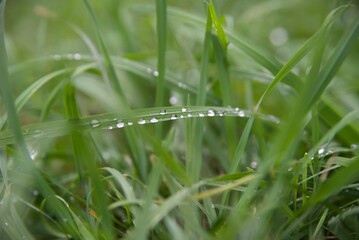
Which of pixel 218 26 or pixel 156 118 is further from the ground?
pixel 218 26

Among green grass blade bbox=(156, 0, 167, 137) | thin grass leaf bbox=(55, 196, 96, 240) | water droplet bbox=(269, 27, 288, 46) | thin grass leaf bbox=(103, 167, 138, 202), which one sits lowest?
thin grass leaf bbox=(55, 196, 96, 240)

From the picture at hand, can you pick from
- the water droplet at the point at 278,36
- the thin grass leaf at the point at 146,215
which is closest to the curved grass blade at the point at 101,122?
the thin grass leaf at the point at 146,215

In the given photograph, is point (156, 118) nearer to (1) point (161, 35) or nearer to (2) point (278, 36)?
(1) point (161, 35)

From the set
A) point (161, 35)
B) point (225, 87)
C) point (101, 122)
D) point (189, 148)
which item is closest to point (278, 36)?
point (225, 87)

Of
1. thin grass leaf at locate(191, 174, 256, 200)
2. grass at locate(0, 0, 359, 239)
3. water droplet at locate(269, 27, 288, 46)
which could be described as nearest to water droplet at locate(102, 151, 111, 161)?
grass at locate(0, 0, 359, 239)

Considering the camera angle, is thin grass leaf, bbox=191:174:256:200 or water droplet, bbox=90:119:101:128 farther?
water droplet, bbox=90:119:101:128

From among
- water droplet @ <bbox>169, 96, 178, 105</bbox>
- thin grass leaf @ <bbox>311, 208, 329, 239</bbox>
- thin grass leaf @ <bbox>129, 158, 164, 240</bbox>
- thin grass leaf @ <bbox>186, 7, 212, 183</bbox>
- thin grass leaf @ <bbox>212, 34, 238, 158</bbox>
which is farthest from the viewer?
water droplet @ <bbox>169, 96, 178, 105</bbox>

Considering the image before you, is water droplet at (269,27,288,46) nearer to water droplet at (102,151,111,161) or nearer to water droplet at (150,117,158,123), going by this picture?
water droplet at (102,151,111,161)

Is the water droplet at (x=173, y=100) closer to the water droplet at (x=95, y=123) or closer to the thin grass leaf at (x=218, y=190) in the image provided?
the water droplet at (x=95, y=123)

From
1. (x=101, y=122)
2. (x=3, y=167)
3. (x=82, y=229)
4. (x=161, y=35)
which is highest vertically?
(x=161, y=35)
